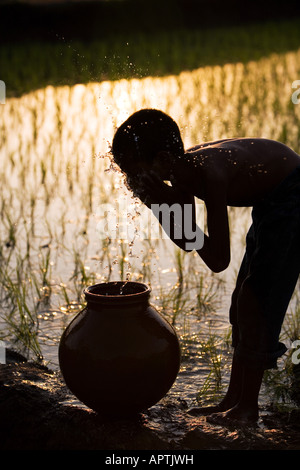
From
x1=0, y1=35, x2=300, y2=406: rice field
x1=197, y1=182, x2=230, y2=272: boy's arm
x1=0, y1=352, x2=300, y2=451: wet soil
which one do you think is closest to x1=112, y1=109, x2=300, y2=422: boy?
x1=197, y1=182, x2=230, y2=272: boy's arm

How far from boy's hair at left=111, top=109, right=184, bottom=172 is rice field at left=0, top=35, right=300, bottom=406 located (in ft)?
0.66

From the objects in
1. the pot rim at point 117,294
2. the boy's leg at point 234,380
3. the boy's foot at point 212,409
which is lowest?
the boy's foot at point 212,409

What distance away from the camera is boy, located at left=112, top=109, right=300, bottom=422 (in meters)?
2.50

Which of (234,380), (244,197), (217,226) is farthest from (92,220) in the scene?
(217,226)

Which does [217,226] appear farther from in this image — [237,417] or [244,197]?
[237,417]

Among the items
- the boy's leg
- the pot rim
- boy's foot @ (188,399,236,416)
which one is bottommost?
boy's foot @ (188,399,236,416)

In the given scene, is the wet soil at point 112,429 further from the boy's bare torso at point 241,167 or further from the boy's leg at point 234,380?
the boy's bare torso at point 241,167

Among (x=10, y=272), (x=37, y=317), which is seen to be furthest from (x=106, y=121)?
(x=37, y=317)

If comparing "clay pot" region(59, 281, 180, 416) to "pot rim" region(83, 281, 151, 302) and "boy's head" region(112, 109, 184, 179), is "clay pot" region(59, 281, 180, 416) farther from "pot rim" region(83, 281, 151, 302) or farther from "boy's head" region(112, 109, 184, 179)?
"boy's head" region(112, 109, 184, 179)

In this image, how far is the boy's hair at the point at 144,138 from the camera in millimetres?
2525

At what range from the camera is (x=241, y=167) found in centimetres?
257

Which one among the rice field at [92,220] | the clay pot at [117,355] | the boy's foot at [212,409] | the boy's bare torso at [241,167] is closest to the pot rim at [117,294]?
the clay pot at [117,355]

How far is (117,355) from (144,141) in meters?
0.75

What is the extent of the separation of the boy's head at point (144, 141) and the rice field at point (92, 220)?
20 cm
